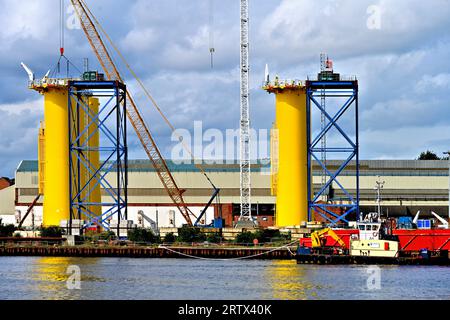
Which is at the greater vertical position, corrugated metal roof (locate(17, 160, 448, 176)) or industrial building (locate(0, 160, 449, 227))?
corrugated metal roof (locate(17, 160, 448, 176))

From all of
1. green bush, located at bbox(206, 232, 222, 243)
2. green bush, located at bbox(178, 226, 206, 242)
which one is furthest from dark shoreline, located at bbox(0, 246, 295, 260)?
green bush, located at bbox(206, 232, 222, 243)

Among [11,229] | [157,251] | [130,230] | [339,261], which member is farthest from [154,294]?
[11,229]

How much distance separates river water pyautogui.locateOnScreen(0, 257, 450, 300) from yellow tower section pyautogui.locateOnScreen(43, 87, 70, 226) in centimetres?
3234

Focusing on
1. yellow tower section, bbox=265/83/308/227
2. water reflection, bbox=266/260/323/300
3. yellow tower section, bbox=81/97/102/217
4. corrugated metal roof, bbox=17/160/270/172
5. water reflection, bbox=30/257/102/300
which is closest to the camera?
water reflection, bbox=266/260/323/300

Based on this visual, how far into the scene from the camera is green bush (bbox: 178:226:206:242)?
13575 centimetres

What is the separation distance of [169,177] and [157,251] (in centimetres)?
4155

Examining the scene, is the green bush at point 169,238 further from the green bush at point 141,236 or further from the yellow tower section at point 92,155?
the yellow tower section at point 92,155

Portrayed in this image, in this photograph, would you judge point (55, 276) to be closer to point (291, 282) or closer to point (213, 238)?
point (291, 282)

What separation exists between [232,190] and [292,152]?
29.9 m

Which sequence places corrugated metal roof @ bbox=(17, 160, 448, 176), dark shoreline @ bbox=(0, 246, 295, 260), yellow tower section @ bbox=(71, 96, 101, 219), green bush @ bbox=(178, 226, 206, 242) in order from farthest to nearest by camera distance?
1. corrugated metal roof @ bbox=(17, 160, 448, 176)
2. yellow tower section @ bbox=(71, 96, 101, 219)
3. green bush @ bbox=(178, 226, 206, 242)
4. dark shoreline @ bbox=(0, 246, 295, 260)

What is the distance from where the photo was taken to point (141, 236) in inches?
5325

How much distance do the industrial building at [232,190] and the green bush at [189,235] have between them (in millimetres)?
24582

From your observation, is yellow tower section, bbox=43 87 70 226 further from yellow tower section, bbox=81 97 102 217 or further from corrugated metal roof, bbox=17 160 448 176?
corrugated metal roof, bbox=17 160 448 176
